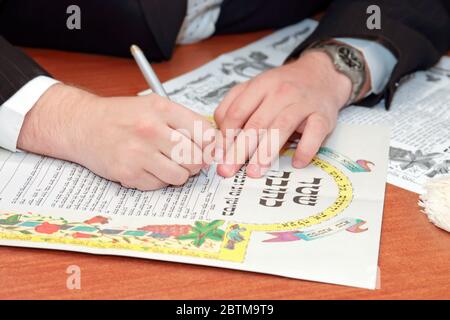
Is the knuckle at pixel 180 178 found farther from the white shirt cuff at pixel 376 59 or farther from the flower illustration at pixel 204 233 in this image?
the white shirt cuff at pixel 376 59

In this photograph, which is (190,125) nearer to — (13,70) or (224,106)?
(224,106)

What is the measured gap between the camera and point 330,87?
98cm

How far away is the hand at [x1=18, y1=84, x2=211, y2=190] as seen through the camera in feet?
2.57

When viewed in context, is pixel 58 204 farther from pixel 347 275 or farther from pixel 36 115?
pixel 347 275

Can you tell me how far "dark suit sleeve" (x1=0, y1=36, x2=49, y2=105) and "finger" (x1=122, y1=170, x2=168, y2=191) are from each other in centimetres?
21

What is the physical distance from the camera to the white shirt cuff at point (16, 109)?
0.86 meters

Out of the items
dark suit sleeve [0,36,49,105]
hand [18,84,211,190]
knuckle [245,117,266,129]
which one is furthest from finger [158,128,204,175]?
dark suit sleeve [0,36,49,105]

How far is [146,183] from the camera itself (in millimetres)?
790

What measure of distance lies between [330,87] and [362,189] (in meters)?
0.23

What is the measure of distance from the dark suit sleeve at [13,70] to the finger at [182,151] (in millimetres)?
222

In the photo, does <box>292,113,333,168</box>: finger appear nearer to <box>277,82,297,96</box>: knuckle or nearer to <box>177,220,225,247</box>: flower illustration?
<box>277,82,297,96</box>: knuckle

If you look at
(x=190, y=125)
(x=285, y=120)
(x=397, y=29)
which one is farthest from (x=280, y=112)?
(x=397, y=29)

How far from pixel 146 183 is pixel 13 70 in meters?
0.25

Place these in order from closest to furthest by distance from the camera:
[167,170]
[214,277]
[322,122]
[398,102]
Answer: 1. [214,277]
2. [167,170]
3. [322,122]
4. [398,102]
